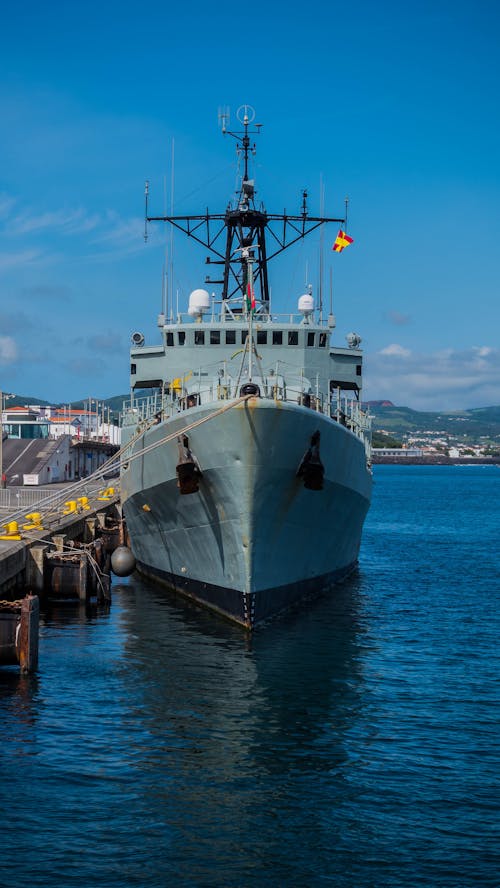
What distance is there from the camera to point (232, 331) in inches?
1053

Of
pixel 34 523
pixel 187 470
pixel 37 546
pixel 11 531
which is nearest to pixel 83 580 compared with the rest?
pixel 37 546

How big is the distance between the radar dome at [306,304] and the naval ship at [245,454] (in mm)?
44

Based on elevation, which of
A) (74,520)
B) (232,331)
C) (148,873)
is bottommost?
(148,873)

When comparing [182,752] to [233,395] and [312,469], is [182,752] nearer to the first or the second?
[312,469]

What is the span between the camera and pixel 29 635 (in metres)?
16.5

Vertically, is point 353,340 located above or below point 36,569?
above

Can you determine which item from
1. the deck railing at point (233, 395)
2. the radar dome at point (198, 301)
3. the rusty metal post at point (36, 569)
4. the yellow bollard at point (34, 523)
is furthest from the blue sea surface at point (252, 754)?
the radar dome at point (198, 301)

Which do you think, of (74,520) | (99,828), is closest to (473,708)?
(99,828)

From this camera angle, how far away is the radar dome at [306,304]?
28828mm

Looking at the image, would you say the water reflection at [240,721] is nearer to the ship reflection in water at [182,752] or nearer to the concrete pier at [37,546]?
the ship reflection in water at [182,752]

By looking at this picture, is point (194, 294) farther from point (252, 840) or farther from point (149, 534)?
point (252, 840)

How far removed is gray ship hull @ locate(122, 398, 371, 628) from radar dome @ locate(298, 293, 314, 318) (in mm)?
5632

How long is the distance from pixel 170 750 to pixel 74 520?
61.9ft

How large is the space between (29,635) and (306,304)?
15687 millimetres
